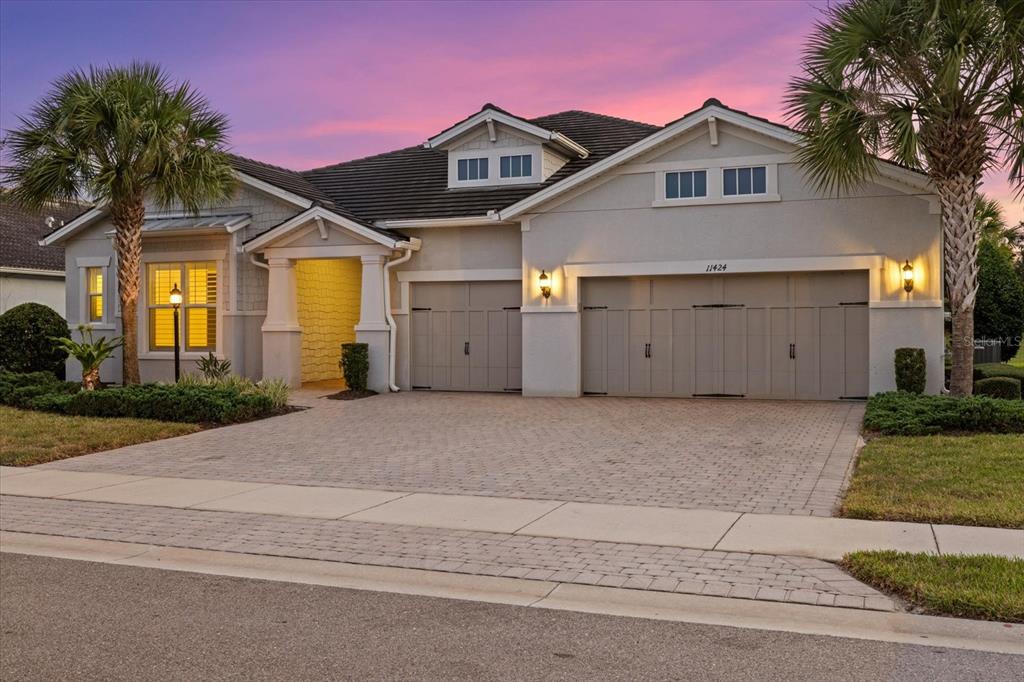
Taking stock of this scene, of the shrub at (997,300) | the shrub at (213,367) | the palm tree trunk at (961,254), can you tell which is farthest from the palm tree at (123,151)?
the shrub at (997,300)

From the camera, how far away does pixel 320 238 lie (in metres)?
21.9

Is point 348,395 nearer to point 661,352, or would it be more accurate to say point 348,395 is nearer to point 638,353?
point 638,353

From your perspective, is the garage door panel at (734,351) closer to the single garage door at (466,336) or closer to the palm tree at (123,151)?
the single garage door at (466,336)

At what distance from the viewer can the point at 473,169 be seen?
22.9 meters

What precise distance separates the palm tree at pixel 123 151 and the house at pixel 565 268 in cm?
277

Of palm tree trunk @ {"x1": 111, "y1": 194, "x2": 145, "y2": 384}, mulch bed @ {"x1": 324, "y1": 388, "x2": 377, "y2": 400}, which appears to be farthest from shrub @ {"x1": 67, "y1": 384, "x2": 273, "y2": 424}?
mulch bed @ {"x1": 324, "y1": 388, "x2": 377, "y2": 400}

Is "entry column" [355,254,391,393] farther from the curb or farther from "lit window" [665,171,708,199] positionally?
the curb

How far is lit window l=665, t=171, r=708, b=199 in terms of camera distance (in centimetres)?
1922

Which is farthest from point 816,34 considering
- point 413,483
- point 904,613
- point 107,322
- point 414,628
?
point 107,322

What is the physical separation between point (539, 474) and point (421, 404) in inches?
328

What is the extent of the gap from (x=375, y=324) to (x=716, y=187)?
26.9 ft

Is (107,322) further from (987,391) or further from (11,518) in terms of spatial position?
(987,391)

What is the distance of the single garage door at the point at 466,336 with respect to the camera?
848 inches

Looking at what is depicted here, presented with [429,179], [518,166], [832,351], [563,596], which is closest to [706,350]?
[832,351]
